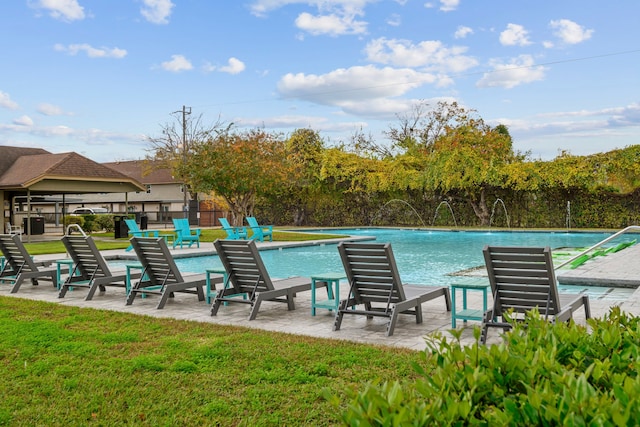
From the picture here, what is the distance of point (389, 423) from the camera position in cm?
168

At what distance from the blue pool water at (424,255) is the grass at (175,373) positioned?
6.41 m

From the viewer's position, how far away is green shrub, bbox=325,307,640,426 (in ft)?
5.58

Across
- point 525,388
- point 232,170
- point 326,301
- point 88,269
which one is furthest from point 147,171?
point 525,388

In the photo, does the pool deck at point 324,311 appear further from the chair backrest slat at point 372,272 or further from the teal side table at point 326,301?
the chair backrest slat at point 372,272

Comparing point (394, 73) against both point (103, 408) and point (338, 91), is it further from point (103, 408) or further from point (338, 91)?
point (103, 408)

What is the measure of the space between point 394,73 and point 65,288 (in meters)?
28.9

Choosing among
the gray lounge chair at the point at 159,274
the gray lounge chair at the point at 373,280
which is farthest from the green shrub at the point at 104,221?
the gray lounge chair at the point at 373,280

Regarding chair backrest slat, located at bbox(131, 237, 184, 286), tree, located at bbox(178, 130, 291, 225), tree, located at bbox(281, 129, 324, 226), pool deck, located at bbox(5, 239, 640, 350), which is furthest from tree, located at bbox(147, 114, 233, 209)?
chair backrest slat, located at bbox(131, 237, 184, 286)

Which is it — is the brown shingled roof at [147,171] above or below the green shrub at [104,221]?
above

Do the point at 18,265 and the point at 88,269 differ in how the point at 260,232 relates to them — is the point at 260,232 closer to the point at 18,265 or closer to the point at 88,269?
the point at 18,265

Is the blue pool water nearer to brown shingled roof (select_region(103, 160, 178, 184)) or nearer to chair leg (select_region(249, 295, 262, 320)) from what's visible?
chair leg (select_region(249, 295, 262, 320))

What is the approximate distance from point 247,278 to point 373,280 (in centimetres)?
166

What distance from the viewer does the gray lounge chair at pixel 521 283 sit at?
5531mm

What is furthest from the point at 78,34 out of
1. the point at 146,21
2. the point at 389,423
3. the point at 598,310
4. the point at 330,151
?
the point at 389,423
